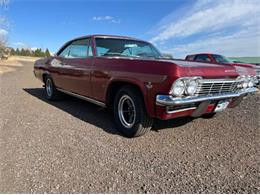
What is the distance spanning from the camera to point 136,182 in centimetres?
239

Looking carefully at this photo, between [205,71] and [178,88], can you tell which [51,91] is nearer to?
[178,88]

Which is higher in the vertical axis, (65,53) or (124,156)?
(65,53)

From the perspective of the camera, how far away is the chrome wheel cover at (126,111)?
3.61 m

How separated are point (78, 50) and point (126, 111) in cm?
210

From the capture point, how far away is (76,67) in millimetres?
4770

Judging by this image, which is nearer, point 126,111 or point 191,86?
point 191,86

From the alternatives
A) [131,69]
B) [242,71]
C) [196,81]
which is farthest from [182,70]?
[242,71]

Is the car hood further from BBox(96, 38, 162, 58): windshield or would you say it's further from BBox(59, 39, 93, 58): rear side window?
BBox(59, 39, 93, 58): rear side window

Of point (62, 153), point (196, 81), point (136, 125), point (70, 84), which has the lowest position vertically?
point (62, 153)

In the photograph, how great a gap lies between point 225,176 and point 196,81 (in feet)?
3.91

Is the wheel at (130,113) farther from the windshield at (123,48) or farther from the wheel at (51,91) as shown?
the wheel at (51,91)

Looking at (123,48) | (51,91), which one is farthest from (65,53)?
(123,48)

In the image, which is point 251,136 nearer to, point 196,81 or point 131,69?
point 196,81

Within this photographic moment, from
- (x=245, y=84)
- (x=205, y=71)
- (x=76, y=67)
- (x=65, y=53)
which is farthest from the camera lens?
(x=65, y=53)
